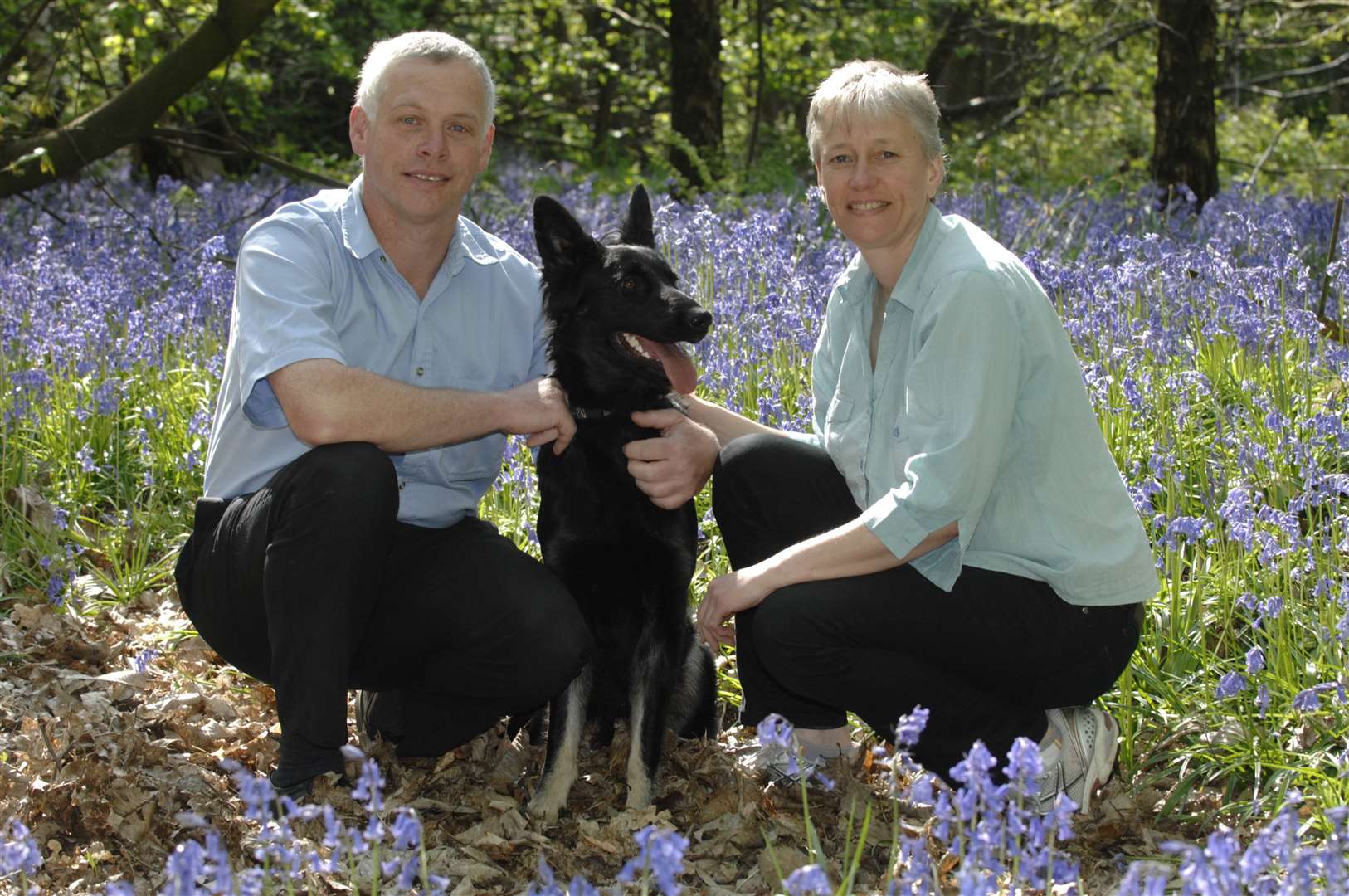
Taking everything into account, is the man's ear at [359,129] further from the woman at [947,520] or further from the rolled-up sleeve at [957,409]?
the rolled-up sleeve at [957,409]

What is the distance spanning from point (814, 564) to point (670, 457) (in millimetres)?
539

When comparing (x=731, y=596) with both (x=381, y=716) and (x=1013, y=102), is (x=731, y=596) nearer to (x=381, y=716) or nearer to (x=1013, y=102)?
(x=381, y=716)

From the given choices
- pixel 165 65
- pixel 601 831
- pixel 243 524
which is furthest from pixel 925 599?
pixel 165 65

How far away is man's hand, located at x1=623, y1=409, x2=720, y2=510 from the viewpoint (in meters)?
3.38

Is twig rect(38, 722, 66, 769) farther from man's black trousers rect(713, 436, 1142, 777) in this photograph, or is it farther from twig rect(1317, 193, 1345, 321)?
twig rect(1317, 193, 1345, 321)

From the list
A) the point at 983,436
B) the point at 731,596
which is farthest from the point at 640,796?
the point at 983,436

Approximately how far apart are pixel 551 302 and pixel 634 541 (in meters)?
0.67

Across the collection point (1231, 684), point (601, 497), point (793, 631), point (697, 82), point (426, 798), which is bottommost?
point (426, 798)

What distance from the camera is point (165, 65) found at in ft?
23.6

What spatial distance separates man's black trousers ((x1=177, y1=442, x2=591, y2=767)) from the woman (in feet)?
1.60

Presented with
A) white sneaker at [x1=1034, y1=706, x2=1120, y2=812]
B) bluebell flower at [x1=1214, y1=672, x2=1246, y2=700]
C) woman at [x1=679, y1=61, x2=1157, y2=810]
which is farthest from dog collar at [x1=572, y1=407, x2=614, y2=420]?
bluebell flower at [x1=1214, y1=672, x2=1246, y2=700]

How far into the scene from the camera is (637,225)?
366cm

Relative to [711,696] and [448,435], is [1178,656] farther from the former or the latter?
[448,435]

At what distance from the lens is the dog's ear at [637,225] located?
11.9ft
